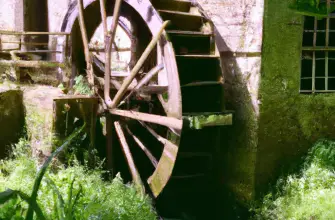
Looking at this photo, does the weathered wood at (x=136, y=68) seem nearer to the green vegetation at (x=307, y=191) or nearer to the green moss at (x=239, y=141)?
the green moss at (x=239, y=141)

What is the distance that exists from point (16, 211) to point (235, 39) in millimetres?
3949

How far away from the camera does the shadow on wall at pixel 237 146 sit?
614 cm

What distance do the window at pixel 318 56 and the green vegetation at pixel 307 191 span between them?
85 centimetres

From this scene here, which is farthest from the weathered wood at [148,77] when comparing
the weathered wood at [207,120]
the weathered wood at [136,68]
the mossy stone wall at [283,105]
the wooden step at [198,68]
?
the mossy stone wall at [283,105]

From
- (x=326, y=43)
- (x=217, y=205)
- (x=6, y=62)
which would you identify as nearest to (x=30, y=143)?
(x=6, y=62)

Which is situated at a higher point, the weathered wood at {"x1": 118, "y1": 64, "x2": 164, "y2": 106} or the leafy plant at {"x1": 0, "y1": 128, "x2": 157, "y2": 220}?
the weathered wood at {"x1": 118, "y1": 64, "x2": 164, "y2": 106}

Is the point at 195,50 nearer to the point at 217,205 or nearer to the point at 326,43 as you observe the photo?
the point at 326,43

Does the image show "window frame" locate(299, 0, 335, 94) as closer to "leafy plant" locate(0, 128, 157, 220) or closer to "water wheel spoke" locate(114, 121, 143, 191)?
"water wheel spoke" locate(114, 121, 143, 191)

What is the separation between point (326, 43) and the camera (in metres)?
6.29

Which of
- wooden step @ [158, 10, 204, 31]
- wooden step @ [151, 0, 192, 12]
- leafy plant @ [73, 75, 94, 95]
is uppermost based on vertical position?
wooden step @ [151, 0, 192, 12]

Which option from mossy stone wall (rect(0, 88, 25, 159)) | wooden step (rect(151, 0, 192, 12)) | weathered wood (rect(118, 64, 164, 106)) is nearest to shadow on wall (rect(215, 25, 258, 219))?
wooden step (rect(151, 0, 192, 12))

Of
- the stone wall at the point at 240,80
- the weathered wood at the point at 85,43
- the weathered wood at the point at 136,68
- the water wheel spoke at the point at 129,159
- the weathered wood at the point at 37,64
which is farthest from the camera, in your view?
the weathered wood at the point at 37,64

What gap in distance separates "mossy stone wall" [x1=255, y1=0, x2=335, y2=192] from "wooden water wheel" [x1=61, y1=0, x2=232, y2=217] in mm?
629

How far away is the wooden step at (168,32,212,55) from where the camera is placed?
20.3ft
